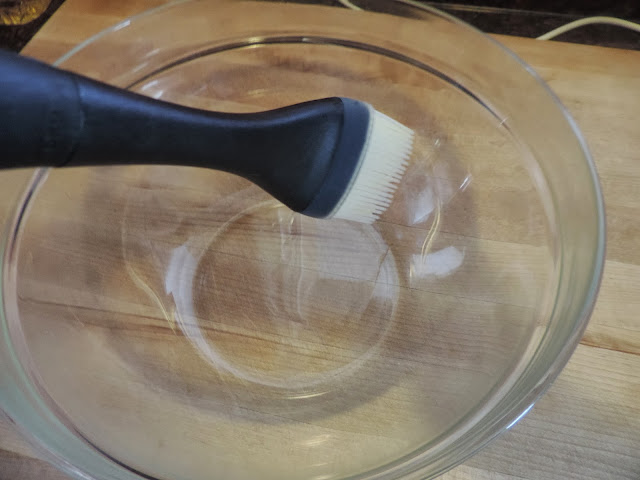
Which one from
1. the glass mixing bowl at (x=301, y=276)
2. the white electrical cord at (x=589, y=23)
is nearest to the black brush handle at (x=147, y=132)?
the glass mixing bowl at (x=301, y=276)

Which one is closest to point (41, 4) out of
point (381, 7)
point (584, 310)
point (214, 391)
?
point (381, 7)

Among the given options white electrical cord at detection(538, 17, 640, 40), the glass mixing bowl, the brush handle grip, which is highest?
white electrical cord at detection(538, 17, 640, 40)

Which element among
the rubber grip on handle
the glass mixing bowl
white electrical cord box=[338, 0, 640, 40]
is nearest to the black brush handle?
the rubber grip on handle

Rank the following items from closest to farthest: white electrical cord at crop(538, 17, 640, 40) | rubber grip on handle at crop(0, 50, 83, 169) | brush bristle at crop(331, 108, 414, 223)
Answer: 1. rubber grip on handle at crop(0, 50, 83, 169)
2. brush bristle at crop(331, 108, 414, 223)
3. white electrical cord at crop(538, 17, 640, 40)

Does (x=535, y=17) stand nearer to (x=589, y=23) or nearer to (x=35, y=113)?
(x=589, y=23)

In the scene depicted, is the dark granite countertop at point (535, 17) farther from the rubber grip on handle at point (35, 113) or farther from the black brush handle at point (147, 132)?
the rubber grip on handle at point (35, 113)

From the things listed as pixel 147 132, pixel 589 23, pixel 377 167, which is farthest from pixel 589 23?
pixel 147 132

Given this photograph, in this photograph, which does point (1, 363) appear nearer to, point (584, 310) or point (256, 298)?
point (256, 298)

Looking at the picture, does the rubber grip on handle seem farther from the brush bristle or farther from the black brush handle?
the brush bristle
